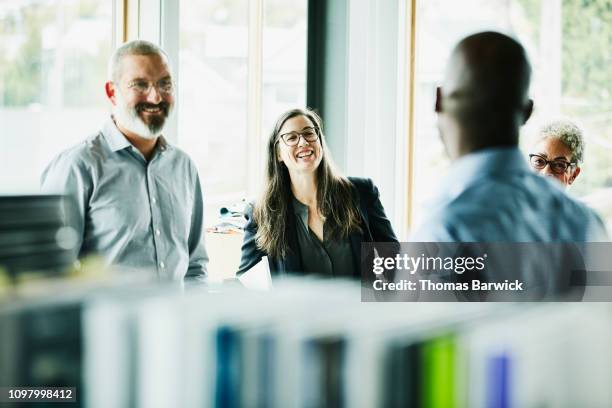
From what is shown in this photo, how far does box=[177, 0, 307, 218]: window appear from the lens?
3002mm

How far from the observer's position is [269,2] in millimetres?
3477

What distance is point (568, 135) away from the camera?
1.97 m

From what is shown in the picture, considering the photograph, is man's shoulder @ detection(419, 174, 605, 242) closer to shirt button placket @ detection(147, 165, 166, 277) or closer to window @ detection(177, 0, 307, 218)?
shirt button placket @ detection(147, 165, 166, 277)

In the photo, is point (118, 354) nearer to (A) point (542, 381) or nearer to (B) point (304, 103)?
(A) point (542, 381)

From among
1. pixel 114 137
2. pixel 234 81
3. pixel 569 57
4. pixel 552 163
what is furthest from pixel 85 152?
pixel 569 57

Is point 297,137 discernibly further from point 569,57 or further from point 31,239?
point 569,57

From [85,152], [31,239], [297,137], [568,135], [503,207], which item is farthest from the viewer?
[297,137]

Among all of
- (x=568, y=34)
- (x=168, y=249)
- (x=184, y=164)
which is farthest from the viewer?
(x=568, y=34)

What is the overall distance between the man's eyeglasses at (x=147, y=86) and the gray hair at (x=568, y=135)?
0.97 meters

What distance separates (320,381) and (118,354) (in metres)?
0.16

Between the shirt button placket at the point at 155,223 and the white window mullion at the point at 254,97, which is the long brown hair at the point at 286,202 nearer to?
the shirt button placket at the point at 155,223

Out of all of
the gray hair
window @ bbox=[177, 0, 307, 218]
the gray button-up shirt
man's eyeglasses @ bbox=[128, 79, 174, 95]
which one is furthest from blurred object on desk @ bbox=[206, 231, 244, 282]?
the gray hair

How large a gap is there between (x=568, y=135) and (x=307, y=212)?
73 centimetres

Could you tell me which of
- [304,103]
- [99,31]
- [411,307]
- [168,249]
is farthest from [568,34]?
[411,307]
